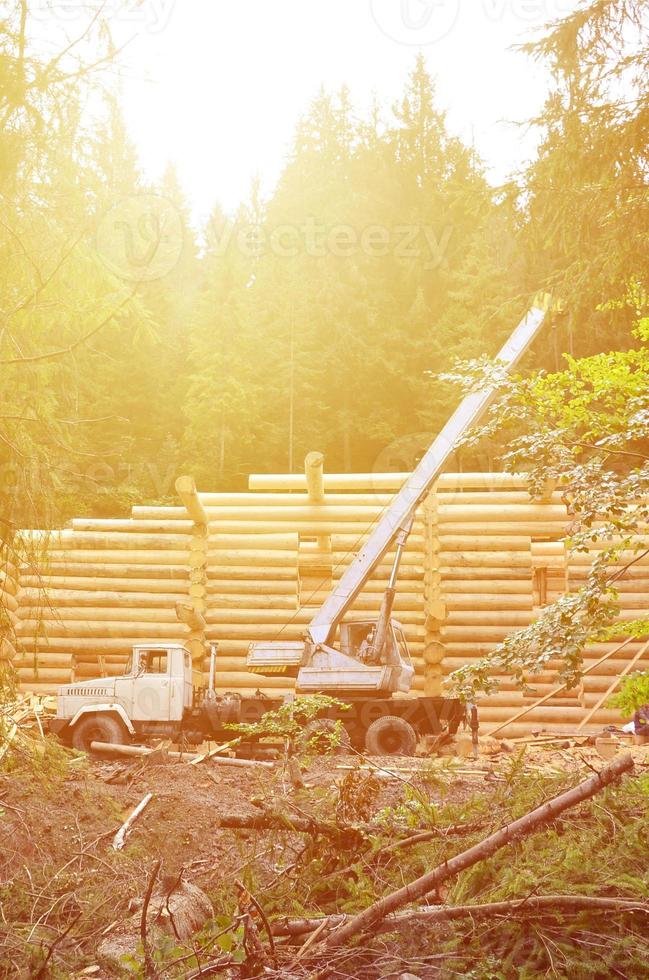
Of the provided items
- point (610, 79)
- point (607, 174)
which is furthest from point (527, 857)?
point (610, 79)

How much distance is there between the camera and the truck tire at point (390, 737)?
45.1 feet

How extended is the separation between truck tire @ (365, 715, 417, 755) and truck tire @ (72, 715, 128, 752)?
3.68 m

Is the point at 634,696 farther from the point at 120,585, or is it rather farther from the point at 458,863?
the point at 120,585

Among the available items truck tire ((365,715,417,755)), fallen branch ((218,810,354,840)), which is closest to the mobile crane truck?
truck tire ((365,715,417,755))

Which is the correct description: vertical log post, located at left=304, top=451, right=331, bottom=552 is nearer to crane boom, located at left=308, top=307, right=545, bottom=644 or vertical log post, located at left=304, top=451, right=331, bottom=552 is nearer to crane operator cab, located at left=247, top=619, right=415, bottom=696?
crane boom, located at left=308, top=307, right=545, bottom=644

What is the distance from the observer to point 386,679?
45.4 feet

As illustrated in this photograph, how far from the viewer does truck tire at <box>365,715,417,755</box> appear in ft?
45.1

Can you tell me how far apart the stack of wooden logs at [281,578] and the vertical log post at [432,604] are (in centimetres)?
2

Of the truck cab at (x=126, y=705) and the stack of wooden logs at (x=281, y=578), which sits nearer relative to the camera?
the truck cab at (x=126, y=705)

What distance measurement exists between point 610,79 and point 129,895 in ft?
23.9

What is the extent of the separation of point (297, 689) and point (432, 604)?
4070 millimetres

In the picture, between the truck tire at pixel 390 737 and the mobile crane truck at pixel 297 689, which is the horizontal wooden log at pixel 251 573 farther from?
the truck tire at pixel 390 737

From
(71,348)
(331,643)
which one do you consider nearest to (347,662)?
(331,643)

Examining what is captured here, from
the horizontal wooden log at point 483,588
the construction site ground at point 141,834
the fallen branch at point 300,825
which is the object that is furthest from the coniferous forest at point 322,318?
the fallen branch at point 300,825
